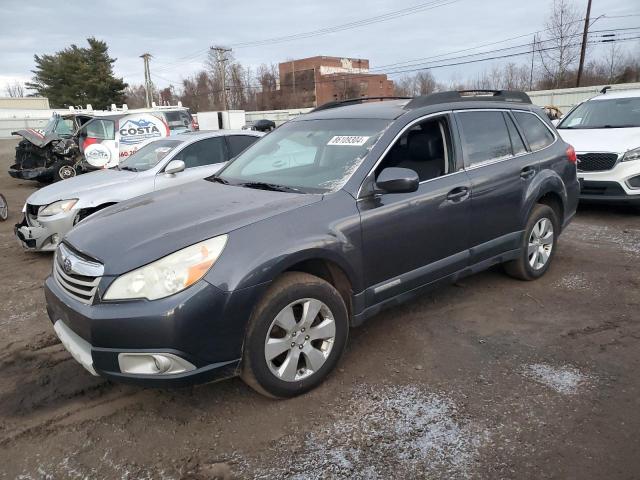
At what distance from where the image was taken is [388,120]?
11.7ft

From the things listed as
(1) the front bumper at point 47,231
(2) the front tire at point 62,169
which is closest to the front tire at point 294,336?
(1) the front bumper at point 47,231

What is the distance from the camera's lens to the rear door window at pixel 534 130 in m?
4.65

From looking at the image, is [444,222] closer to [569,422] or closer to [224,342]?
[569,422]

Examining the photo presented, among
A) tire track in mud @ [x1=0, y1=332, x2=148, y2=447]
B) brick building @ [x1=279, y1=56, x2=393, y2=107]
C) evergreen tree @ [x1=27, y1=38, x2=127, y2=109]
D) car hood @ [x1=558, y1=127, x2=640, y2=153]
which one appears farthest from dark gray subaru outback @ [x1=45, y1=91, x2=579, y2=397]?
brick building @ [x1=279, y1=56, x2=393, y2=107]

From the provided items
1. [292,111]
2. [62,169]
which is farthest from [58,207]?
[292,111]

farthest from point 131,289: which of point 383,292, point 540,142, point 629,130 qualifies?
point 629,130

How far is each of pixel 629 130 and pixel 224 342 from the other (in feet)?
25.3

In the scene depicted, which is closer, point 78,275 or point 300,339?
point 78,275

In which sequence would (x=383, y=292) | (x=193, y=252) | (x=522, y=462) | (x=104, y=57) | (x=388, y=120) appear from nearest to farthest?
(x=522, y=462), (x=193, y=252), (x=383, y=292), (x=388, y=120), (x=104, y=57)

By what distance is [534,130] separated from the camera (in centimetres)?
478

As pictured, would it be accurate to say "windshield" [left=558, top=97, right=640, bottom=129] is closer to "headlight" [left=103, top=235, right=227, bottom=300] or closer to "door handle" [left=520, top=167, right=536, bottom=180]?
"door handle" [left=520, top=167, right=536, bottom=180]

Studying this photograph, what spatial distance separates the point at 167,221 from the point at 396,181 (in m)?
1.47

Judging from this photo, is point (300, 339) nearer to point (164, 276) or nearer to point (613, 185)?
point (164, 276)

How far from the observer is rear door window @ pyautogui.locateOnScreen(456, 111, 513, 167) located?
157 inches
